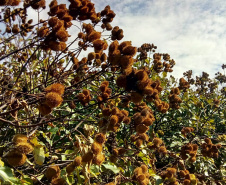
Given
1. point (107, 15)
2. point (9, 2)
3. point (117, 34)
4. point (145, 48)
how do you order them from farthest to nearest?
point (145, 48)
point (107, 15)
point (117, 34)
point (9, 2)

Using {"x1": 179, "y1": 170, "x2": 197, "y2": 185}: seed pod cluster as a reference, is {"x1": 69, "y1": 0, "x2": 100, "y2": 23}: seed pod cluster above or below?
above

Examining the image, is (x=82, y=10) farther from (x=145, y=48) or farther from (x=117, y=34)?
(x=145, y=48)

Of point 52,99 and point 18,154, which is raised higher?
point 52,99

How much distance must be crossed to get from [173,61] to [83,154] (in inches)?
155

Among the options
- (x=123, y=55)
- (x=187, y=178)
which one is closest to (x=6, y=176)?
(x=123, y=55)

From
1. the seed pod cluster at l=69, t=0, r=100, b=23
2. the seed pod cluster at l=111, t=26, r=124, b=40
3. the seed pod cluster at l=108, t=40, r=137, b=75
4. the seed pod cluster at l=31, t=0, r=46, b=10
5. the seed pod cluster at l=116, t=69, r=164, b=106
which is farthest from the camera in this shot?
the seed pod cluster at l=111, t=26, r=124, b=40

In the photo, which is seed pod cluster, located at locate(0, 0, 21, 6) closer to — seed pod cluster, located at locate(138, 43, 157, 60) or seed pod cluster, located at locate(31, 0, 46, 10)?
seed pod cluster, located at locate(31, 0, 46, 10)

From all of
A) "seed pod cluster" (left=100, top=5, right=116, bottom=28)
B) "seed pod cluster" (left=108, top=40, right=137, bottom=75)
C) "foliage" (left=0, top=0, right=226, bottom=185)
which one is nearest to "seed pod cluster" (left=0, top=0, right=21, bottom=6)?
"foliage" (left=0, top=0, right=226, bottom=185)

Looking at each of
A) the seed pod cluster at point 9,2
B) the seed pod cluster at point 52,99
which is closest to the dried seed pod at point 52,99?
the seed pod cluster at point 52,99

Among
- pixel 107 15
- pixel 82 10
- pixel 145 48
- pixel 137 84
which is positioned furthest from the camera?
pixel 145 48

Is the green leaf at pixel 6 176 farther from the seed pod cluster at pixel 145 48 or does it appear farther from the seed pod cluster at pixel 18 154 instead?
the seed pod cluster at pixel 145 48

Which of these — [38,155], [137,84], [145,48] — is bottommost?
[38,155]

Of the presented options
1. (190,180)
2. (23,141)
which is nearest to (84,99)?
(23,141)

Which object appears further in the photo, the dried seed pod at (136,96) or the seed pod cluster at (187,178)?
the seed pod cluster at (187,178)
